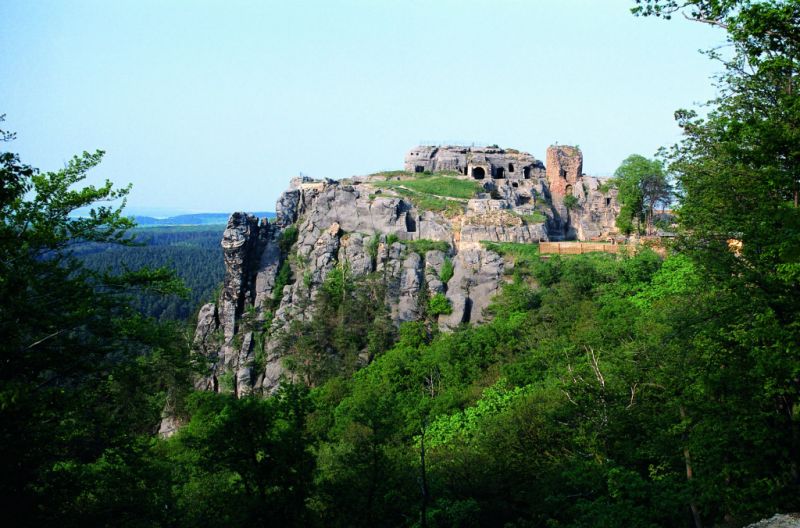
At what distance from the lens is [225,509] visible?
56.2ft

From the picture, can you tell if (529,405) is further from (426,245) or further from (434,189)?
(434,189)

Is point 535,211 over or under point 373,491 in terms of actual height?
over

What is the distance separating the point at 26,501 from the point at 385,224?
3850cm

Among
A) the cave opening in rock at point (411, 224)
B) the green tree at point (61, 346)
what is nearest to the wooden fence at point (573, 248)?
the cave opening in rock at point (411, 224)

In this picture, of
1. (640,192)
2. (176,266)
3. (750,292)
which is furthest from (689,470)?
(176,266)

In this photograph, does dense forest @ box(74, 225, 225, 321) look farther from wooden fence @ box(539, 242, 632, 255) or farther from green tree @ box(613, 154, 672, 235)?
green tree @ box(613, 154, 672, 235)

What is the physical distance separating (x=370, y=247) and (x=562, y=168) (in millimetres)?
20691

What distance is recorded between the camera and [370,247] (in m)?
49.5

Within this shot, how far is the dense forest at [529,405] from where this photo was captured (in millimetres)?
13031

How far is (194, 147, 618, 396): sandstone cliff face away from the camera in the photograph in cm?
4628

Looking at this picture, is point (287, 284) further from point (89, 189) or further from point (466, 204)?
point (89, 189)

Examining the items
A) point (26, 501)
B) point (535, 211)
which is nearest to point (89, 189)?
point (26, 501)

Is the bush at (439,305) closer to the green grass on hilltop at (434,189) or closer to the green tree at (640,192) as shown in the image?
the green grass on hilltop at (434,189)

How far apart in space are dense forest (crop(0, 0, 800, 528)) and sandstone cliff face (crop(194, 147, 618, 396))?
20.3m
